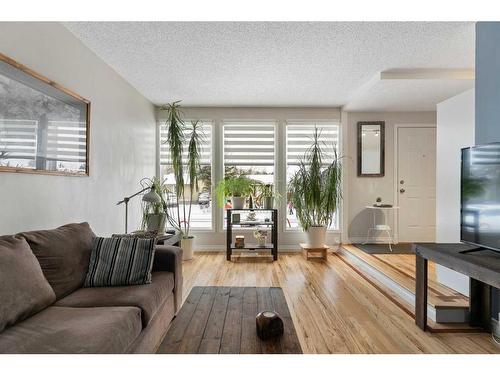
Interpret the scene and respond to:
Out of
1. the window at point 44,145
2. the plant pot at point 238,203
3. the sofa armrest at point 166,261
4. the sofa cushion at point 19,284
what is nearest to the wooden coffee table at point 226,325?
the sofa armrest at point 166,261

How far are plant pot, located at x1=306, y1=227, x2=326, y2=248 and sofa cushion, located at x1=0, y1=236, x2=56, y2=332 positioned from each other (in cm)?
378

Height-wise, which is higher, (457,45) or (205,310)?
(457,45)

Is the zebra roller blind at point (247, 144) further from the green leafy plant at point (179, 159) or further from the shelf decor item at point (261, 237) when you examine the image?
the shelf decor item at point (261, 237)

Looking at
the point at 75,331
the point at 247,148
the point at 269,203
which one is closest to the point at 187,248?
the point at 269,203

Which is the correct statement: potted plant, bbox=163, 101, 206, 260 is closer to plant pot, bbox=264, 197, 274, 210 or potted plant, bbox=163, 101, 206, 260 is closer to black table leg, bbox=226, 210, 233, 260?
black table leg, bbox=226, 210, 233, 260

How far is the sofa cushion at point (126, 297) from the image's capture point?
1.91 m

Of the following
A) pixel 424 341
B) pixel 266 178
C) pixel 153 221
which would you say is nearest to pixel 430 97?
pixel 266 178

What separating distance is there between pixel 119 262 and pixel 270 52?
2452 millimetres

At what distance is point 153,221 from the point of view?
3.84 meters

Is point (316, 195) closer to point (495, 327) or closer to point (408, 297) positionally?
point (408, 297)

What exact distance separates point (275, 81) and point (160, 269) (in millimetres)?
2784

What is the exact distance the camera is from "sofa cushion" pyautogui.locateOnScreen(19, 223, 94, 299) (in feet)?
6.50

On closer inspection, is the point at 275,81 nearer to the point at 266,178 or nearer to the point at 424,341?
the point at 266,178

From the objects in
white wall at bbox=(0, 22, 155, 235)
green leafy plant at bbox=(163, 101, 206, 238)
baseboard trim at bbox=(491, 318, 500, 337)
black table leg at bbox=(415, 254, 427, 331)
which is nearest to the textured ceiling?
white wall at bbox=(0, 22, 155, 235)
